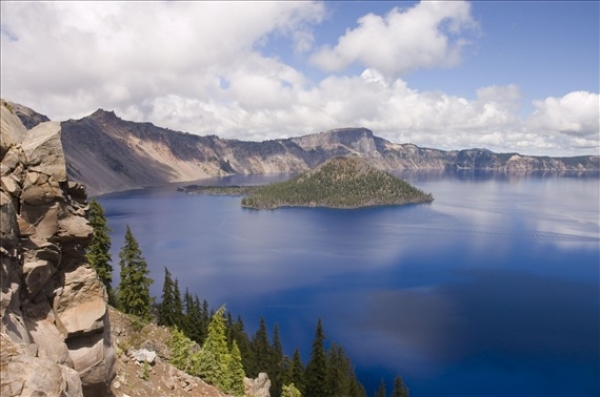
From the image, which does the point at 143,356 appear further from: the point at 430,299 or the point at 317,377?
the point at 430,299

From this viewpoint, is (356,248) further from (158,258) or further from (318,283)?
(158,258)

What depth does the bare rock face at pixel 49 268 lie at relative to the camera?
A: 14.4 m

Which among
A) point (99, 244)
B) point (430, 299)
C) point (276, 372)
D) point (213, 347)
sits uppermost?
point (99, 244)

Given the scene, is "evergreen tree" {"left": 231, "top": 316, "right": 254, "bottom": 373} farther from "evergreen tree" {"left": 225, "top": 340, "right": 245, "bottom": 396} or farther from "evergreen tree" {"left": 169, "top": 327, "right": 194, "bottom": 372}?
"evergreen tree" {"left": 169, "top": 327, "right": 194, "bottom": 372}

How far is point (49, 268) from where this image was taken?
1653 cm

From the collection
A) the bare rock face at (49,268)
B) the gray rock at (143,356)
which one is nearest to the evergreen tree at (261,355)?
the gray rock at (143,356)

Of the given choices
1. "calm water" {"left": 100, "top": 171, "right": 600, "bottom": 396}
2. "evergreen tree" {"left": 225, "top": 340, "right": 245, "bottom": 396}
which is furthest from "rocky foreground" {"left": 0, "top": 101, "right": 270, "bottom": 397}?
"calm water" {"left": 100, "top": 171, "right": 600, "bottom": 396}

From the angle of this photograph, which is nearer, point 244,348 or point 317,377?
point 317,377

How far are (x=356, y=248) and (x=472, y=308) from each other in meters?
78.6

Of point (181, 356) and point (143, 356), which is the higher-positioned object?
point (143, 356)

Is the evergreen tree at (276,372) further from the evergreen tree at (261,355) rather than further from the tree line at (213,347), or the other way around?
the evergreen tree at (261,355)

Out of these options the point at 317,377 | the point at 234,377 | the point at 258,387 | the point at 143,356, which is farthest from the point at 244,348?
the point at 143,356

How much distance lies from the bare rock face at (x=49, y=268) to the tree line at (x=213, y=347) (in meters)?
13.6

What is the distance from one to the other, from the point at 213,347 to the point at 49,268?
2283cm
